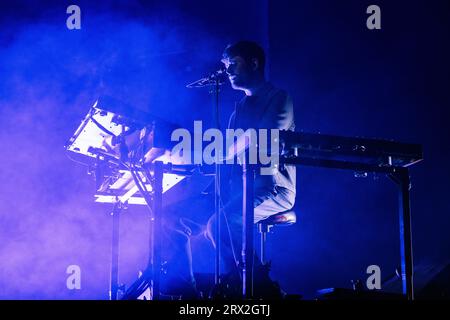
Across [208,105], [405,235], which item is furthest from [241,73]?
[208,105]

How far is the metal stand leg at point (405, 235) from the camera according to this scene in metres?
2.60

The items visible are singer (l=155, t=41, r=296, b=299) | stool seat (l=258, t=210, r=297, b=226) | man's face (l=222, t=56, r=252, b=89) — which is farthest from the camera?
man's face (l=222, t=56, r=252, b=89)

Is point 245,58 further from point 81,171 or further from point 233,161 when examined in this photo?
point 81,171

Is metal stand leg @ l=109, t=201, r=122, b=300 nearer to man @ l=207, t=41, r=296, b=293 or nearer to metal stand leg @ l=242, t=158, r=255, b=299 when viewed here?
man @ l=207, t=41, r=296, b=293

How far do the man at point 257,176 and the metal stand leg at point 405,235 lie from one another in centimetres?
57

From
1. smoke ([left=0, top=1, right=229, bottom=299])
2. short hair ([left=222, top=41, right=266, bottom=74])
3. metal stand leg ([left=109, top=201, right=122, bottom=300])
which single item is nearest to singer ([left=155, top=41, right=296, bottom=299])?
short hair ([left=222, top=41, right=266, bottom=74])

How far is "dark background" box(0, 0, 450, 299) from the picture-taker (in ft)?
12.6

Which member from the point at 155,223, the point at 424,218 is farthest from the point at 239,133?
the point at 424,218

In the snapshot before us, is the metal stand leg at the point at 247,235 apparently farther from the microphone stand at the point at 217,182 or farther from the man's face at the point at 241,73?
the man's face at the point at 241,73

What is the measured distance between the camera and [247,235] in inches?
92.2

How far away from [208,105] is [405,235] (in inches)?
103

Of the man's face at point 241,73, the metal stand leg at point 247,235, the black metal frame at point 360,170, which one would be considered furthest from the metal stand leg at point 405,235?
the man's face at point 241,73

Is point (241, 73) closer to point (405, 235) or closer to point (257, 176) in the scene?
point (257, 176)

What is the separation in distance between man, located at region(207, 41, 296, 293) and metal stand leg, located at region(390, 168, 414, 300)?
22.6 inches
